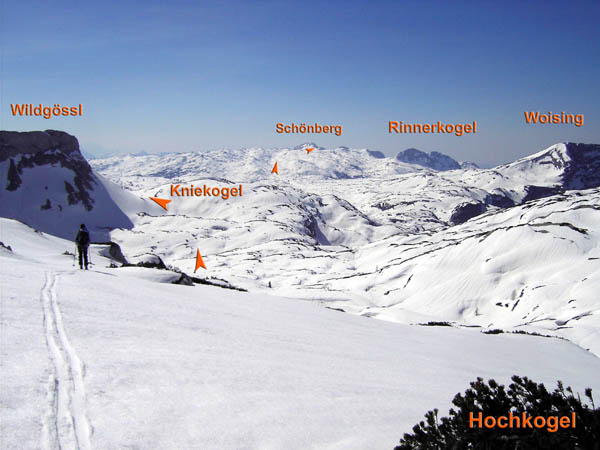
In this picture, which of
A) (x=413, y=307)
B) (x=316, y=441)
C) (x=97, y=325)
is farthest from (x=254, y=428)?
(x=413, y=307)

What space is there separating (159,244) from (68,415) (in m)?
202

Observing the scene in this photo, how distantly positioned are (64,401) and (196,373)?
97.7 inches

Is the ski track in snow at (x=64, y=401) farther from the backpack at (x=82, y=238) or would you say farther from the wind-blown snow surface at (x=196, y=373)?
the backpack at (x=82, y=238)

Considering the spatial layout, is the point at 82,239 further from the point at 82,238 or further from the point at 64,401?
the point at 64,401

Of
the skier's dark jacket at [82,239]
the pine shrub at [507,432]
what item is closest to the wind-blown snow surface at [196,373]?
the pine shrub at [507,432]

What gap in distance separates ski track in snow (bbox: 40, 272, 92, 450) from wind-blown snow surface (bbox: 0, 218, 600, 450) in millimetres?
20

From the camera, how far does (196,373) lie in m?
7.46

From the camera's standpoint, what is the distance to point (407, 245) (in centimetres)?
12738

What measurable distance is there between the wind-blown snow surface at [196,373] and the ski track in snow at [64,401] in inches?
0.8

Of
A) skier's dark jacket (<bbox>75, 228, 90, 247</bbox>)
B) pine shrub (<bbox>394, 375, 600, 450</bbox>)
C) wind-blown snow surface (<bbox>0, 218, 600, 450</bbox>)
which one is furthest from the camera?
skier's dark jacket (<bbox>75, 228, 90, 247</bbox>)

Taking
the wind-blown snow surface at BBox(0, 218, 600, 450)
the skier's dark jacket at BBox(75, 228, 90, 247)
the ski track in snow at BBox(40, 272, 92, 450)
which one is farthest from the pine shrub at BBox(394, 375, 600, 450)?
the skier's dark jacket at BBox(75, 228, 90, 247)

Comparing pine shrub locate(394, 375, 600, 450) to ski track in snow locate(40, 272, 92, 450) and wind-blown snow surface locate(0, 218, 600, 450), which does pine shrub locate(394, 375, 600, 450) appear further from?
ski track in snow locate(40, 272, 92, 450)

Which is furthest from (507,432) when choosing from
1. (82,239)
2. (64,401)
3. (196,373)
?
(82,239)

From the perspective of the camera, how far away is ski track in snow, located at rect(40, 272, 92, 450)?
4.71m
